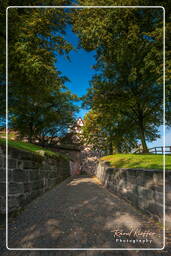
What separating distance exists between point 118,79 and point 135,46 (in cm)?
322

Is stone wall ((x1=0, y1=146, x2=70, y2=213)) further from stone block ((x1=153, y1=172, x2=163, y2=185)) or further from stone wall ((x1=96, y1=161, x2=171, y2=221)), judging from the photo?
stone block ((x1=153, y1=172, x2=163, y2=185))

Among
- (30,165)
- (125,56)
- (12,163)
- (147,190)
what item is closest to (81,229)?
(147,190)

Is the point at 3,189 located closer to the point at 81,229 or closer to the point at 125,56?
the point at 81,229

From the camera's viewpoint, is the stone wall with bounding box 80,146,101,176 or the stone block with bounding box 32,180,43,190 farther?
the stone wall with bounding box 80,146,101,176

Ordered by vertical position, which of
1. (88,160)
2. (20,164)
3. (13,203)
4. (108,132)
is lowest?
(88,160)

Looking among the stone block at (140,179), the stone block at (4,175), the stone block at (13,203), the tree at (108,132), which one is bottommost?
the stone block at (13,203)

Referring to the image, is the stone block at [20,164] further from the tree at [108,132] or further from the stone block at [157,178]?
the tree at [108,132]

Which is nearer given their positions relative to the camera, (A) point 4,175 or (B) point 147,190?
(A) point 4,175

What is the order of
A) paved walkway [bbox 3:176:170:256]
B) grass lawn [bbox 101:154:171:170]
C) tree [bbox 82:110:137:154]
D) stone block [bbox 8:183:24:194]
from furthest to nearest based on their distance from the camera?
1. tree [bbox 82:110:137:154]
2. grass lawn [bbox 101:154:171:170]
3. stone block [bbox 8:183:24:194]
4. paved walkway [bbox 3:176:170:256]

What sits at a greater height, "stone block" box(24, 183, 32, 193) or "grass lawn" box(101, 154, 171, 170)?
"grass lawn" box(101, 154, 171, 170)

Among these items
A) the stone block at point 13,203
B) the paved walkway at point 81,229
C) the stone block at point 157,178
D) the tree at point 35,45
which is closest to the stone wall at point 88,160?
the tree at point 35,45

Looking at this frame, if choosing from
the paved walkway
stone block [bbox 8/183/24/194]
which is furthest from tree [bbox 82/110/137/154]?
stone block [bbox 8/183/24/194]

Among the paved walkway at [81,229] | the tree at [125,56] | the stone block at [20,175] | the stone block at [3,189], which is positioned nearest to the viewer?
the paved walkway at [81,229]

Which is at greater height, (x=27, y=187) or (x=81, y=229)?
(x=27, y=187)
